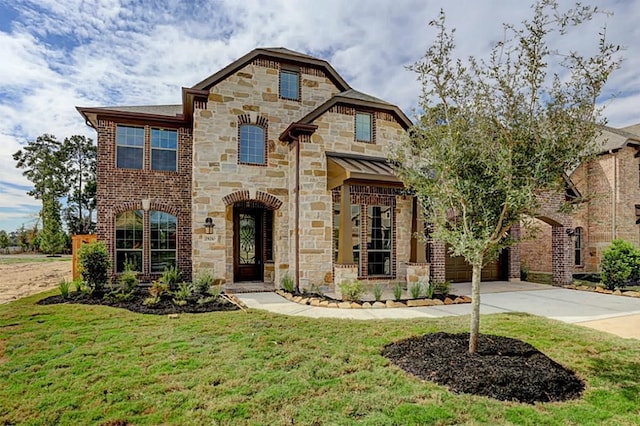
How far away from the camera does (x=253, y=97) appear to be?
465 inches

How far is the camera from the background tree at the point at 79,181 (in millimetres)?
30328

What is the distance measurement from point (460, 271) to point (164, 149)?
37.6 ft

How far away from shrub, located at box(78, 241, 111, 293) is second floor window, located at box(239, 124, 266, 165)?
15.9 feet

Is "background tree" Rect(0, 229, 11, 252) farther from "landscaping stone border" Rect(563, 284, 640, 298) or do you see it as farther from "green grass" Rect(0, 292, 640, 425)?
"landscaping stone border" Rect(563, 284, 640, 298)

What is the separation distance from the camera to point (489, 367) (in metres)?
4.57

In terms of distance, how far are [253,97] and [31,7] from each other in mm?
5846

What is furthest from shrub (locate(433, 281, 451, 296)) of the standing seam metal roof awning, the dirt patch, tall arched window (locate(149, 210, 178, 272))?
the dirt patch

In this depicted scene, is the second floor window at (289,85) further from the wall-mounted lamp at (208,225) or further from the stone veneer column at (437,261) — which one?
the stone veneer column at (437,261)

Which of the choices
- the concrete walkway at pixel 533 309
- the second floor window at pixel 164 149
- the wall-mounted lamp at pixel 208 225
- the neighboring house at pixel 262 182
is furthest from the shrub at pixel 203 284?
the second floor window at pixel 164 149

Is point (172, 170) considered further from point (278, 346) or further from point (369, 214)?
point (278, 346)

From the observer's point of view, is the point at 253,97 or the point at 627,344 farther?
the point at 253,97

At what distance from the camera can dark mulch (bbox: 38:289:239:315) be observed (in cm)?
820

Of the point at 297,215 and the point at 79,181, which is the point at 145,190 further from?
the point at 79,181

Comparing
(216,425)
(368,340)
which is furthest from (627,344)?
(216,425)
